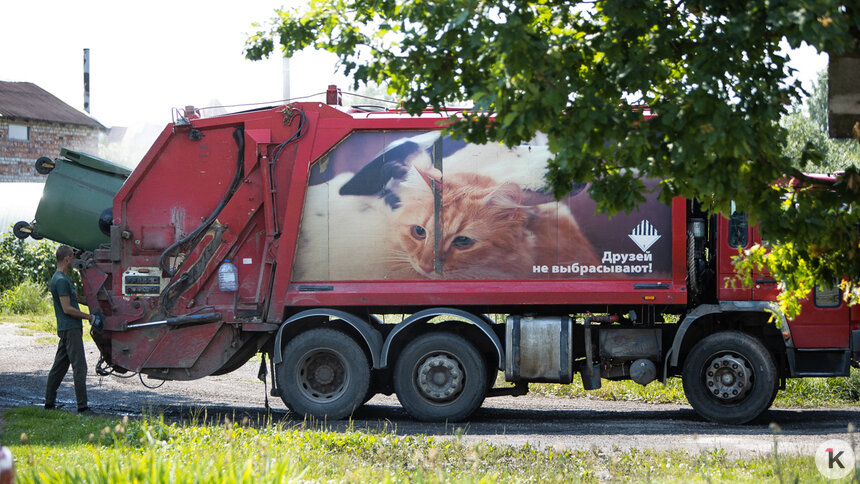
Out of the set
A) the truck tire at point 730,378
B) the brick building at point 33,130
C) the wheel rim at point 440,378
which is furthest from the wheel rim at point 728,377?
the brick building at point 33,130

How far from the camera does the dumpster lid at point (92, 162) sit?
10.1 m

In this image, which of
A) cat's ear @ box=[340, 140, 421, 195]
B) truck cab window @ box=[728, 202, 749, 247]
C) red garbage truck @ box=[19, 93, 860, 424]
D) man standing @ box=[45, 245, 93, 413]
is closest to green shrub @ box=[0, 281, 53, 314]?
man standing @ box=[45, 245, 93, 413]

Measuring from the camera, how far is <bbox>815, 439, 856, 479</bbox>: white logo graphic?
6.23 m

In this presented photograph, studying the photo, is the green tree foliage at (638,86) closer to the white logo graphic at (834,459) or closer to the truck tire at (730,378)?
the white logo graphic at (834,459)

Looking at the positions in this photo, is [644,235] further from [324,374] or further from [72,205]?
[72,205]

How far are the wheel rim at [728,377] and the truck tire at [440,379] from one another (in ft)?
7.55

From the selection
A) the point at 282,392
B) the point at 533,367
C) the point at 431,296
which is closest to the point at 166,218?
the point at 282,392

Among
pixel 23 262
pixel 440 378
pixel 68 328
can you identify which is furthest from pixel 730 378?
pixel 23 262

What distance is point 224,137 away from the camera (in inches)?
380

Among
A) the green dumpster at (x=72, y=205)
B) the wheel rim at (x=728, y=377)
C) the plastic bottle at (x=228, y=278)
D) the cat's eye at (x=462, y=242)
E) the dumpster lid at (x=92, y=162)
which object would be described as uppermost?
the dumpster lid at (x=92, y=162)

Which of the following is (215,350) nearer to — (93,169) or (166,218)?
(166,218)

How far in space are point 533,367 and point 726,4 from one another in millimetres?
5139

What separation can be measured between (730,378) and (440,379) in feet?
9.70

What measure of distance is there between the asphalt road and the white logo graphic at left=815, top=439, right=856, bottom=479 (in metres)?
0.15
